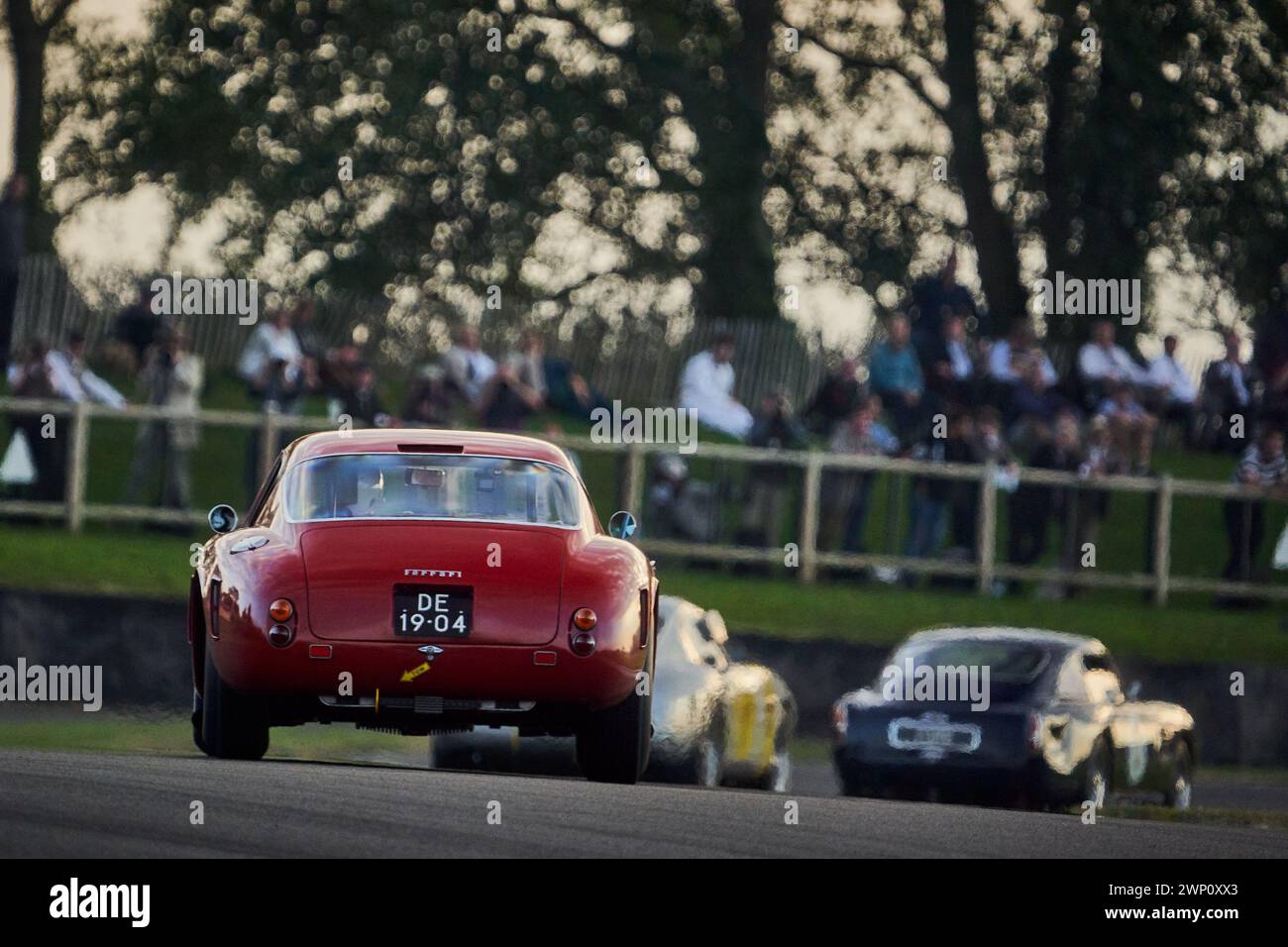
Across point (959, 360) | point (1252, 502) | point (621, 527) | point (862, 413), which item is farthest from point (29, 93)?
point (621, 527)

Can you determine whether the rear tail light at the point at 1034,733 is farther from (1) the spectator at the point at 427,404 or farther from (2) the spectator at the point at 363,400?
(2) the spectator at the point at 363,400

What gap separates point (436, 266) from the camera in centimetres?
3722

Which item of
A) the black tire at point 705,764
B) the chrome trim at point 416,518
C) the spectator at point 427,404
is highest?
the spectator at point 427,404

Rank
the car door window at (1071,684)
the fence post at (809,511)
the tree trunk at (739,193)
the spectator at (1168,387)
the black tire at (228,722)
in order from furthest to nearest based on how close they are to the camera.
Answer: the tree trunk at (739,193)
the spectator at (1168,387)
the fence post at (809,511)
the car door window at (1071,684)
the black tire at (228,722)

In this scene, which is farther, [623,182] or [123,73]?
[123,73]

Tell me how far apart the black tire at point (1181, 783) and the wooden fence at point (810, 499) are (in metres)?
4.78

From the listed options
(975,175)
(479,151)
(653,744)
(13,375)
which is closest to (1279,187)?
(975,175)

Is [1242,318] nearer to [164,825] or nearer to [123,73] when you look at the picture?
[123,73]

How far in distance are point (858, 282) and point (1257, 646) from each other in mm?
15535

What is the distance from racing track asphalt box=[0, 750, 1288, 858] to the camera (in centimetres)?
996

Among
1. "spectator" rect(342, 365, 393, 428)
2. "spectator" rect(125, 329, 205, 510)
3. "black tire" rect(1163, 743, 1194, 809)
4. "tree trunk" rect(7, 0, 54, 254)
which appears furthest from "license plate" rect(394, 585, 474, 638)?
"tree trunk" rect(7, 0, 54, 254)

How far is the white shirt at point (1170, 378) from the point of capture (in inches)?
1101

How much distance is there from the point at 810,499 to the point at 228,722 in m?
12.3

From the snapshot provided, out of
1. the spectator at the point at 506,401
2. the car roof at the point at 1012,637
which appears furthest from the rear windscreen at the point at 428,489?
the spectator at the point at 506,401
